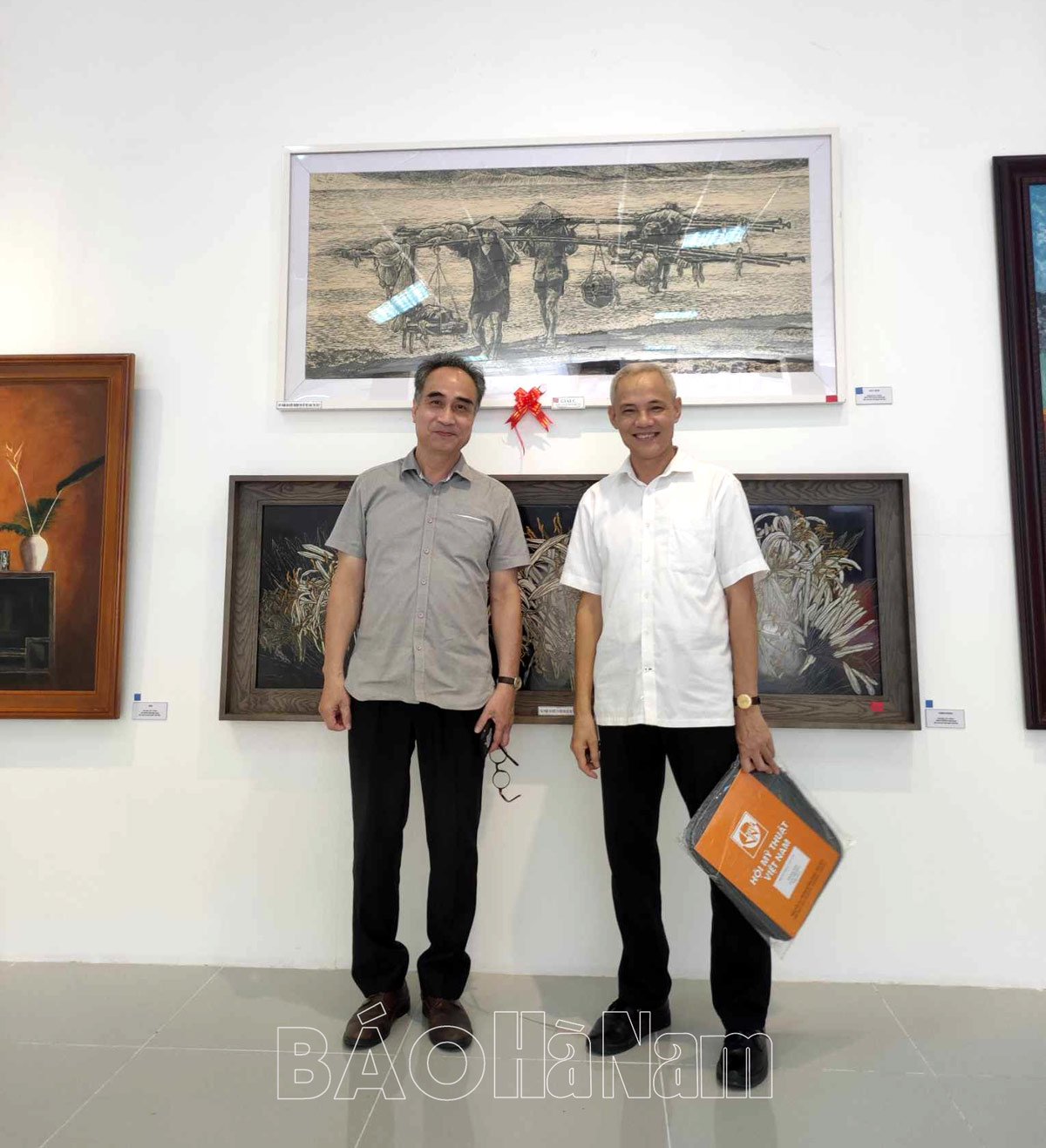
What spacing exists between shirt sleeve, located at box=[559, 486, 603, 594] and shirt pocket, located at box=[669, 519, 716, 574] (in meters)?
0.19

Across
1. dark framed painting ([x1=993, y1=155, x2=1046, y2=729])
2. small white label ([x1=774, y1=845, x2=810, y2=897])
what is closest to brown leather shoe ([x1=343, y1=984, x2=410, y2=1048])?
small white label ([x1=774, y1=845, x2=810, y2=897])

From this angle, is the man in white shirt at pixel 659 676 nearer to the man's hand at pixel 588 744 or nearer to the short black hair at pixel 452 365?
the man's hand at pixel 588 744

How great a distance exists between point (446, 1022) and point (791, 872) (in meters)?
0.90

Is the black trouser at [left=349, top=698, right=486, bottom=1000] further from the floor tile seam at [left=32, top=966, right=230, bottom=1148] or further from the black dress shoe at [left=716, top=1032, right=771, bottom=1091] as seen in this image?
the black dress shoe at [left=716, top=1032, right=771, bottom=1091]

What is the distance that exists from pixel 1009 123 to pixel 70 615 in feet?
10.7

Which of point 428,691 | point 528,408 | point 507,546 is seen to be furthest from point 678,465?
point 428,691

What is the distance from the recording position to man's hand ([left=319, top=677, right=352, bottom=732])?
1.91 metres

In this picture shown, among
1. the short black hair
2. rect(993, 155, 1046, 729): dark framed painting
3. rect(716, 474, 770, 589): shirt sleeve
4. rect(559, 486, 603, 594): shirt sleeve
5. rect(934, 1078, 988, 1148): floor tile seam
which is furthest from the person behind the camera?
rect(993, 155, 1046, 729): dark framed painting

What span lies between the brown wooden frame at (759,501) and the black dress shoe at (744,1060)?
80 centimetres

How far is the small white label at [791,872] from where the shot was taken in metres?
1.69

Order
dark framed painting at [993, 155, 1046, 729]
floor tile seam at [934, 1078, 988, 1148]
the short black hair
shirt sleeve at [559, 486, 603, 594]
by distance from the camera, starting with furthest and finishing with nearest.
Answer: dark framed painting at [993, 155, 1046, 729] < the short black hair < shirt sleeve at [559, 486, 603, 594] < floor tile seam at [934, 1078, 988, 1148]

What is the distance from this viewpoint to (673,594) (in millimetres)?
1760

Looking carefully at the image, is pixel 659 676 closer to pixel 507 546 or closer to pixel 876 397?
pixel 507 546

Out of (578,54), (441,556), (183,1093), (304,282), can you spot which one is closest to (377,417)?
(304,282)
